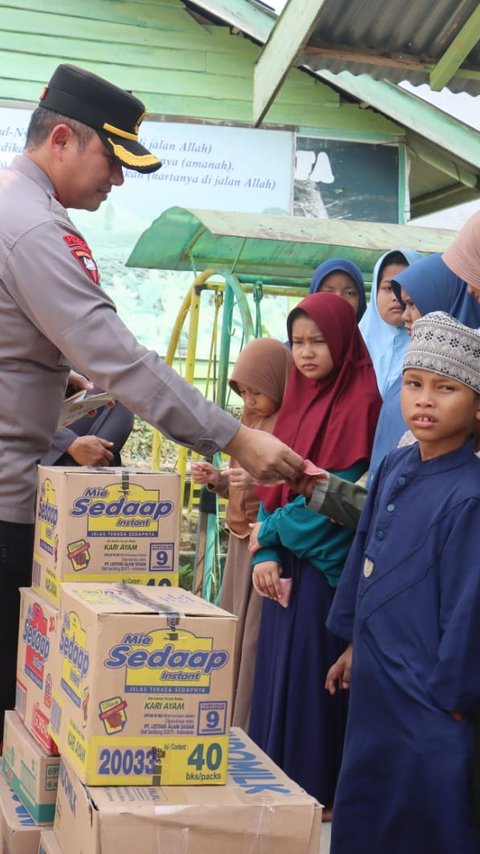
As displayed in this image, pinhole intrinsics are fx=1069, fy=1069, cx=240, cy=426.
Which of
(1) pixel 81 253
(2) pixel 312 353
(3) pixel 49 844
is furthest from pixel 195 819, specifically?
(2) pixel 312 353

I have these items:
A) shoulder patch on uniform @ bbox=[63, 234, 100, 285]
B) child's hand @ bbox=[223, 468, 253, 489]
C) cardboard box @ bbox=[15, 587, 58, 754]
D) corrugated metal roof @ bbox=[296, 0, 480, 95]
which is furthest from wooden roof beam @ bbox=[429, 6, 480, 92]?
cardboard box @ bbox=[15, 587, 58, 754]

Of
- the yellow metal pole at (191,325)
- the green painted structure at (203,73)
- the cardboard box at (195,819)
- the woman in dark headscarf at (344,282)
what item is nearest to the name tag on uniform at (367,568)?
the cardboard box at (195,819)

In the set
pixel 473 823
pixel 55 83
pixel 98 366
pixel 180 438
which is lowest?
pixel 473 823

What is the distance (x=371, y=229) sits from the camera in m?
5.41

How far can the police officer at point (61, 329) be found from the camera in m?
2.54

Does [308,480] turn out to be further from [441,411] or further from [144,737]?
[144,737]

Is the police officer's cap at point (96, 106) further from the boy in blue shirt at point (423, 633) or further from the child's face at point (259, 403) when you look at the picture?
the child's face at point (259, 403)

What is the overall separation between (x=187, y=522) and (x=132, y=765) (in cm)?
502

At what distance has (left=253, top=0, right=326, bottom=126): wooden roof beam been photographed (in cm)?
419

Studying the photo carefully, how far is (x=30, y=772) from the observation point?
2.58 meters

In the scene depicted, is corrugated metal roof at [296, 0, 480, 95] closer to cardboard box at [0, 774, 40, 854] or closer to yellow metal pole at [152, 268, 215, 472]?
yellow metal pole at [152, 268, 215, 472]

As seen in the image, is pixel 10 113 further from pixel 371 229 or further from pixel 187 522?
pixel 371 229

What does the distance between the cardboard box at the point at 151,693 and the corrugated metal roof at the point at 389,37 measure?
2.72m

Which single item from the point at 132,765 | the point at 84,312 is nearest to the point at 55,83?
the point at 84,312
